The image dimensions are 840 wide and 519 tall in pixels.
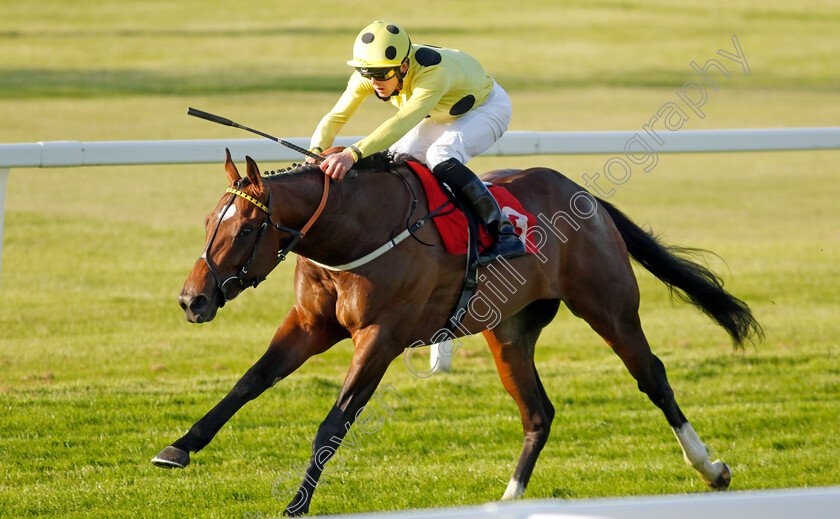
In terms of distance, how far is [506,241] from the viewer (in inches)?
162

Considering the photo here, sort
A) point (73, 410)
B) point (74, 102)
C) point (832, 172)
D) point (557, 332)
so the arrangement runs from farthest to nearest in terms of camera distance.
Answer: point (74, 102)
point (832, 172)
point (557, 332)
point (73, 410)

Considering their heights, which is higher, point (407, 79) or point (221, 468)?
point (407, 79)

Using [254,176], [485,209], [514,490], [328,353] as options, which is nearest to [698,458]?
[514,490]

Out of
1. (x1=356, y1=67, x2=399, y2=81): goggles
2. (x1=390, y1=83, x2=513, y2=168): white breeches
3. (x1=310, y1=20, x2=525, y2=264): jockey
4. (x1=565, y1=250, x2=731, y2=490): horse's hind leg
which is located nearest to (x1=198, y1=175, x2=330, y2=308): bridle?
(x1=310, y1=20, x2=525, y2=264): jockey

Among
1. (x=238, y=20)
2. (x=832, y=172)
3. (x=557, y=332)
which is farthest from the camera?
(x=238, y=20)

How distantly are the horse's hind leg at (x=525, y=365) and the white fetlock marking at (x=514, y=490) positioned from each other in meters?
0.21

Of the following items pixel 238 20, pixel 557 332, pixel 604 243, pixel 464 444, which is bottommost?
pixel 238 20

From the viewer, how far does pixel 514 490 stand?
431cm

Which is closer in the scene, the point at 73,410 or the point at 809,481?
the point at 809,481

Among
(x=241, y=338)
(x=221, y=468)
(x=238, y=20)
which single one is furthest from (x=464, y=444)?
(x=238, y=20)

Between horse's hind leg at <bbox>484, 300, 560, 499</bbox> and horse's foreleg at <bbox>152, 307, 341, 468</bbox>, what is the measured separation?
90 centimetres

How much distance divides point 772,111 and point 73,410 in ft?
61.6

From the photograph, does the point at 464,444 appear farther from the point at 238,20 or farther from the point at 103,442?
the point at 238,20

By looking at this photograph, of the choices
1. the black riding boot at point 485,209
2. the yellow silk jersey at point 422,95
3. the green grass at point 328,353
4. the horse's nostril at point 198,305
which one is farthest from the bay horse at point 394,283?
the green grass at point 328,353
